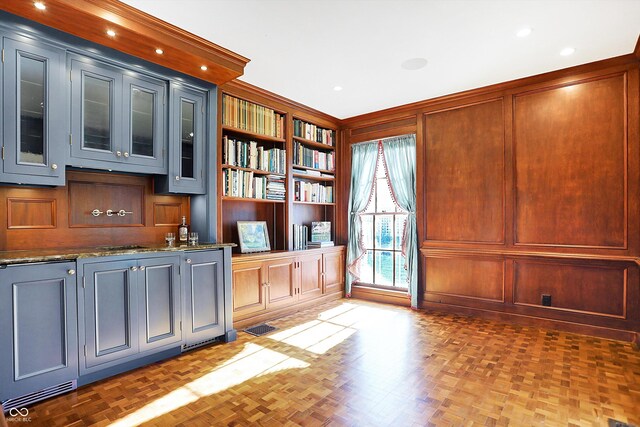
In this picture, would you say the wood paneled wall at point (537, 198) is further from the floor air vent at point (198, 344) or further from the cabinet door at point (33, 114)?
the cabinet door at point (33, 114)

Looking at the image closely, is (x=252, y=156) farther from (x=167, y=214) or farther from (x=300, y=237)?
(x=300, y=237)

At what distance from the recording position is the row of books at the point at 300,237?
4645 mm

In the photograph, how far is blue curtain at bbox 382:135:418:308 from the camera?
4.63m

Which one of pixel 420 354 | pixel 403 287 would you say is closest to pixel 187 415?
pixel 420 354

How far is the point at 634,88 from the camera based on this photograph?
10.9ft

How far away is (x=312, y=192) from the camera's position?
501 centimetres

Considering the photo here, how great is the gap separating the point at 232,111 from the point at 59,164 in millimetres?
1814

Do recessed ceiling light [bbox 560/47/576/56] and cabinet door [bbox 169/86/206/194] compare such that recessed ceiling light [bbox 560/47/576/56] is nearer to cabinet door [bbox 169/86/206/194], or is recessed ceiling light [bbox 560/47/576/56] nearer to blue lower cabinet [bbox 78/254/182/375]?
cabinet door [bbox 169/86/206/194]

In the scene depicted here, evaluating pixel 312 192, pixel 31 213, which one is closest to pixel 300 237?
pixel 312 192

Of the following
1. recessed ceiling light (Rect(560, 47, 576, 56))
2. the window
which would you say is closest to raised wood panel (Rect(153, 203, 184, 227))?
the window

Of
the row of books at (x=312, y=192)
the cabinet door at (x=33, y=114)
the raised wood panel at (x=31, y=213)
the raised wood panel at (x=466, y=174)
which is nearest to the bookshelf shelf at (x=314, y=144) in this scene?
the row of books at (x=312, y=192)

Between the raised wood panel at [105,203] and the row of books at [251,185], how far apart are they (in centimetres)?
87

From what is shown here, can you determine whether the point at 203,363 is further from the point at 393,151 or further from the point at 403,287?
the point at 393,151
